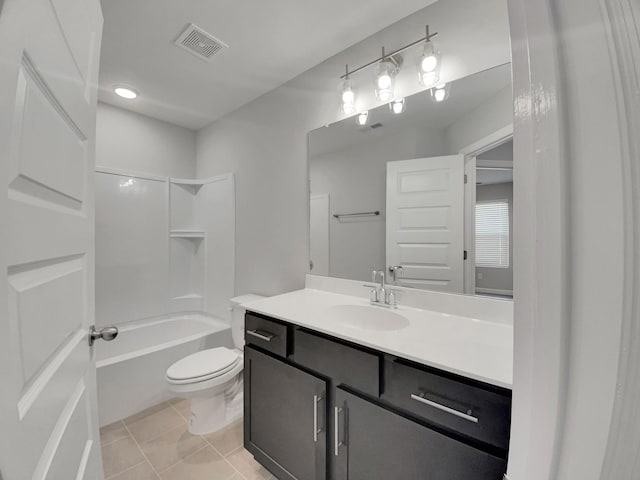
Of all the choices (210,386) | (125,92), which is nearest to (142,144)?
(125,92)

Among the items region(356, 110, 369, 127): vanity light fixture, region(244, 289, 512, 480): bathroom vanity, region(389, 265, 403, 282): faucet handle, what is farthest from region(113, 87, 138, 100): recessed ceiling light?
region(389, 265, 403, 282): faucet handle

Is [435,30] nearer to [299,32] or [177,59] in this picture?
[299,32]

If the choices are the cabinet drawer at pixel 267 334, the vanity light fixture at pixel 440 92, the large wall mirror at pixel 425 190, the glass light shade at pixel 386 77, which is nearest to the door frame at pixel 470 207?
the large wall mirror at pixel 425 190

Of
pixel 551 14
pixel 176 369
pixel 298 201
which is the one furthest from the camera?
pixel 298 201

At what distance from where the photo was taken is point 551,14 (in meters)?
0.31

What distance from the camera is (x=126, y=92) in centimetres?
204

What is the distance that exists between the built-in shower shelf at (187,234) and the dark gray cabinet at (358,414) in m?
1.73

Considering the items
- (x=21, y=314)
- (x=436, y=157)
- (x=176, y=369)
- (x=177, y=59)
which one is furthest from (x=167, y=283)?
(x=436, y=157)

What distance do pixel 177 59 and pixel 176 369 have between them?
6.82ft

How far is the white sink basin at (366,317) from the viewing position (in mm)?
1237

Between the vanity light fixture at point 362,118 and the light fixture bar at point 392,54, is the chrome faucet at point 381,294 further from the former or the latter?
the light fixture bar at point 392,54

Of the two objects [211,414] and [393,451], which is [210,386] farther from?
[393,451]

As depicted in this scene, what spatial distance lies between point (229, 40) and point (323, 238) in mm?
1367

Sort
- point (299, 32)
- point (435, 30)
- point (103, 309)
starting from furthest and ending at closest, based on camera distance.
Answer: point (103, 309) → point (299, 32) → point (435, 30)
